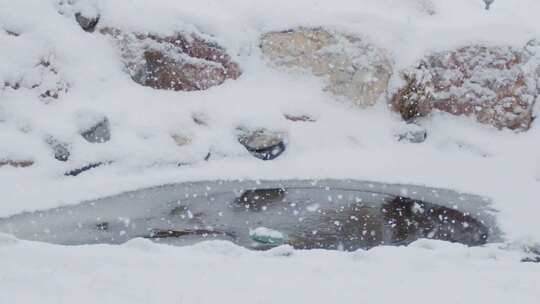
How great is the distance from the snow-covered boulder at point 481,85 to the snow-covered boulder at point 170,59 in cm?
673

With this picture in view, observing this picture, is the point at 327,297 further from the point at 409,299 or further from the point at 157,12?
the point at 157,12

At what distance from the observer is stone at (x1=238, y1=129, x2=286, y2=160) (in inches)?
768

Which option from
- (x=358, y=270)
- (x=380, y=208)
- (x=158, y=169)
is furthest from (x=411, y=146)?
(x=358, y=270)

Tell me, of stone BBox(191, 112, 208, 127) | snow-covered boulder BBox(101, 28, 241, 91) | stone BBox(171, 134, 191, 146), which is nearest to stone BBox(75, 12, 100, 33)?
snow-covered boulder BBox(101, 28, 241, 91)

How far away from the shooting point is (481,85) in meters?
22.1

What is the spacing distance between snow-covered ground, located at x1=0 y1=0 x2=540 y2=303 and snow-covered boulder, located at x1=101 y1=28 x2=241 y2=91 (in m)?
0.35

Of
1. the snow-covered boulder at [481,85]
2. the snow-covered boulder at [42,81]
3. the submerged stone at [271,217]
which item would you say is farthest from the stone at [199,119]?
the snow-covered boulder at [481,85]

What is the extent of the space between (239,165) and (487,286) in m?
10.3

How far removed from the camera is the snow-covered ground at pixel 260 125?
10383 millimetres

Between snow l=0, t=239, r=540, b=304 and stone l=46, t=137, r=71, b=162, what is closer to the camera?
snow l=0, t=239, r=540, b=304

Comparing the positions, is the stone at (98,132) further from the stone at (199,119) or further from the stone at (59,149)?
the stone at (199,119)

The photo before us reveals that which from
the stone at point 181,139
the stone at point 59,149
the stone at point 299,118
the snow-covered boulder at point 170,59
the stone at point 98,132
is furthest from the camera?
the stone at point 299,118

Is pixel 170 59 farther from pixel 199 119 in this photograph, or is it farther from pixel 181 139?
pixel 181 139

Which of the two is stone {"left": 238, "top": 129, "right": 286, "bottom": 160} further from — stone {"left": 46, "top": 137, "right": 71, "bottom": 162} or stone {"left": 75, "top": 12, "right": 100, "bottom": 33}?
stone {"left": 75, "top": 12, "right": 100, "bottom": 33}
